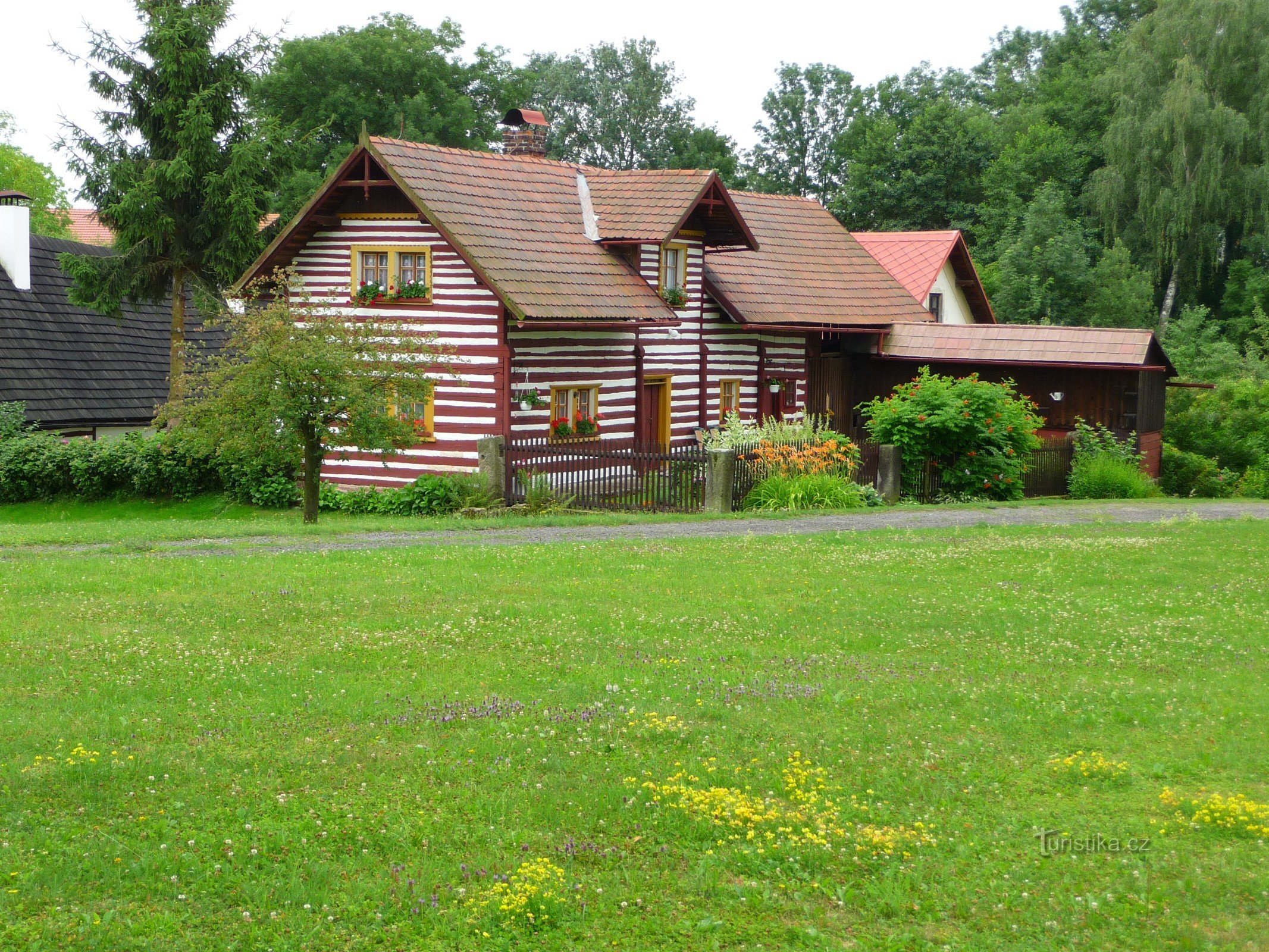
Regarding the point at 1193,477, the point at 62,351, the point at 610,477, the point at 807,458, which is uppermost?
the point at 62,351

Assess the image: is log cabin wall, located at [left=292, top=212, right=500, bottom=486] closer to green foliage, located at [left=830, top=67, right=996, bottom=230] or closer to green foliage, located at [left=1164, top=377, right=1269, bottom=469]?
green foliage, located at [left=1164, top=377, right=1269, bottom=469]

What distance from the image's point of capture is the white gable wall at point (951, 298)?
42031 millimetres

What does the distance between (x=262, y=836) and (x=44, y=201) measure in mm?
67366

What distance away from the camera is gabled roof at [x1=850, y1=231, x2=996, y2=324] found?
40906mm

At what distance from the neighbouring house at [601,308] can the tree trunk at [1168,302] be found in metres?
23.5

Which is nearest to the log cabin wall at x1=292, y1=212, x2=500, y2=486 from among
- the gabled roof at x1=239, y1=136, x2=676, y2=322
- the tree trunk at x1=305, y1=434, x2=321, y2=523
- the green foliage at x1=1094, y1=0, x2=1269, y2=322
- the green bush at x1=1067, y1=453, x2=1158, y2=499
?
the gabled roof at x1=239, y1=136, x2=676, y2=322

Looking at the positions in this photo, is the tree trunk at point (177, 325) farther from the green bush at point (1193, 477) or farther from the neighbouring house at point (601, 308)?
the green bush at point (1193, 477)

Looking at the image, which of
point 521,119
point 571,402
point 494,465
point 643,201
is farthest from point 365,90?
point 494,465

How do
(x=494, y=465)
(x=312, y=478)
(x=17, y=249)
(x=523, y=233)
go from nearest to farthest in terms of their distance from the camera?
(x=312, y=478) → (x=494, y=465) → (x=523, y=233) → (x=17, y=249)

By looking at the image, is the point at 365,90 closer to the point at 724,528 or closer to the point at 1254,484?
the point at 1254,484

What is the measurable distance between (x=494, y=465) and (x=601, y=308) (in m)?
4.46

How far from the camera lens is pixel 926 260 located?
4156cm

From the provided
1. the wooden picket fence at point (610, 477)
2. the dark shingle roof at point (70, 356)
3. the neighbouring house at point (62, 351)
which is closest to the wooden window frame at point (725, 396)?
the wooden picket fence at point (610, 477)

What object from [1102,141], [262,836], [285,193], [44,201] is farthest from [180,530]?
[44,201]
